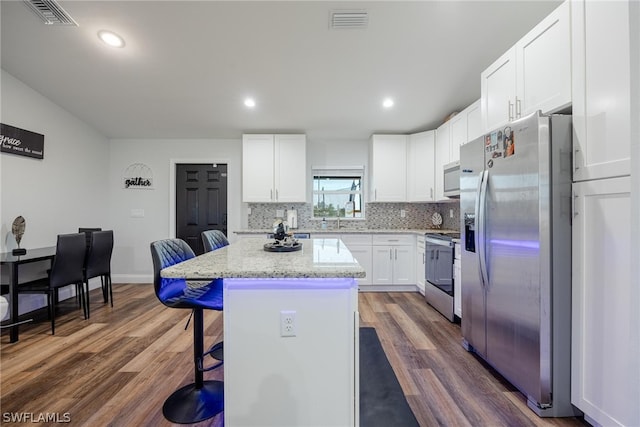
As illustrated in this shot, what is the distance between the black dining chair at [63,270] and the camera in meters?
2.81

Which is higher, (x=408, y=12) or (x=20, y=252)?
(x=408, y=12)

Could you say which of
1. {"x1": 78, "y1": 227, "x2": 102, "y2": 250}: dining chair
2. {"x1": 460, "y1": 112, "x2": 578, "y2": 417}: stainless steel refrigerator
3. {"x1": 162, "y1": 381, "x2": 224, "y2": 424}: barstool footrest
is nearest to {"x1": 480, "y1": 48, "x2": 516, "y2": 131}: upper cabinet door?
{"x1": 460, "y1": 112, "x2": 578, "y2": 417}: stainless steel refrigerator

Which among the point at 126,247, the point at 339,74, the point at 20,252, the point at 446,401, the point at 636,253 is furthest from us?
the point at 126,247

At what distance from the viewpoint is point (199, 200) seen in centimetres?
476

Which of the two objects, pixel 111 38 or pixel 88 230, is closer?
pixel 111 38

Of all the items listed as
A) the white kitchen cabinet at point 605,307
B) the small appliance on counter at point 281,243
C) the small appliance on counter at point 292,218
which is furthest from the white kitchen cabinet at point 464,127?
the small appliance on counter at point 292,218

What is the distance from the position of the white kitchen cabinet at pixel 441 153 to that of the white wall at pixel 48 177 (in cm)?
502

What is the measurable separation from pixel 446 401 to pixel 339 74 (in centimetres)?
308

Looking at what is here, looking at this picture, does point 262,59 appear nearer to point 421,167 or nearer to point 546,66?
point 546,66

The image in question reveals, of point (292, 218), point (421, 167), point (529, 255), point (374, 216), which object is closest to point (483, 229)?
point (529, 255)

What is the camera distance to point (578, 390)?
1.55 metres

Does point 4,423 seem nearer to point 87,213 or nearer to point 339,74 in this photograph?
point 87,213

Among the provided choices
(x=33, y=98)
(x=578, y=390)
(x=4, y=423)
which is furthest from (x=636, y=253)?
(x=33, y=98)

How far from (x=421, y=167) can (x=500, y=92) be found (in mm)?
2083
